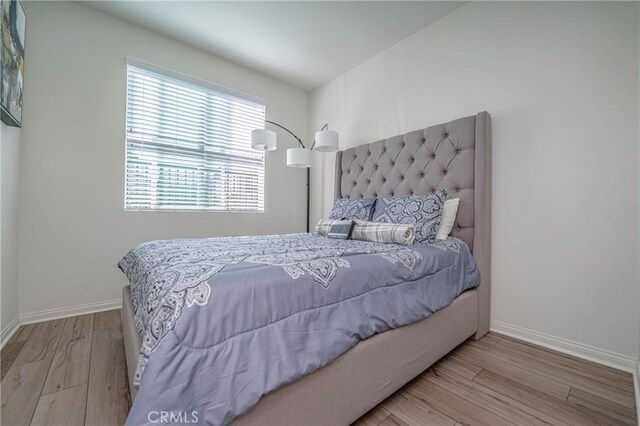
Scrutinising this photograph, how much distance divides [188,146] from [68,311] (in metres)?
1.72

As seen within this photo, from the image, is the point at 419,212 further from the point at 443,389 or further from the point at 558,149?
the point at 443,389

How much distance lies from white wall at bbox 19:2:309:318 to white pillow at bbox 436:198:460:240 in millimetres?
2387

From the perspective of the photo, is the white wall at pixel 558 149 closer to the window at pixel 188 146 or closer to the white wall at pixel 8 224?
the window at pixel 188 146

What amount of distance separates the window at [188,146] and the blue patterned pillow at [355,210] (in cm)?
116

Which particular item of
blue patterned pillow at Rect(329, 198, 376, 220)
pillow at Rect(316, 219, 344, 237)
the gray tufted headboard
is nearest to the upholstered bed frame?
the gray tufted headboard

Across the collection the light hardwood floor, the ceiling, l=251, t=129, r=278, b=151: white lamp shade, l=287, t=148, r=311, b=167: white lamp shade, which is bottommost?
the light hardwood floor

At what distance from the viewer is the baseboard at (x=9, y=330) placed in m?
1.63

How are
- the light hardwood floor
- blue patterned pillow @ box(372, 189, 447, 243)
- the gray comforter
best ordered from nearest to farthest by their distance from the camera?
the gray comforter, the light hardwood floor, blue patterned pillow @ box(372, 189, 447, 243)

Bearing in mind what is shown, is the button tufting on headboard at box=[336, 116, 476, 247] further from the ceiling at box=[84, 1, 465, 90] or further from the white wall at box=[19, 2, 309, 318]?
the white wall at box=[19, 2, 309, 318]

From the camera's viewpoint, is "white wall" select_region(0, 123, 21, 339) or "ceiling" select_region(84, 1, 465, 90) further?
"ceiling" select_region(84, 1, 465, 90)

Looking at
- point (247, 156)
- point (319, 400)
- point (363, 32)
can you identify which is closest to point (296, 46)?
point (363, 32)

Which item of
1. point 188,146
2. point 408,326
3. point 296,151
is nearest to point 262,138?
point 296,151

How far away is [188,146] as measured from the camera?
2668 millimetres

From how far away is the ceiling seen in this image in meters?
2.12
